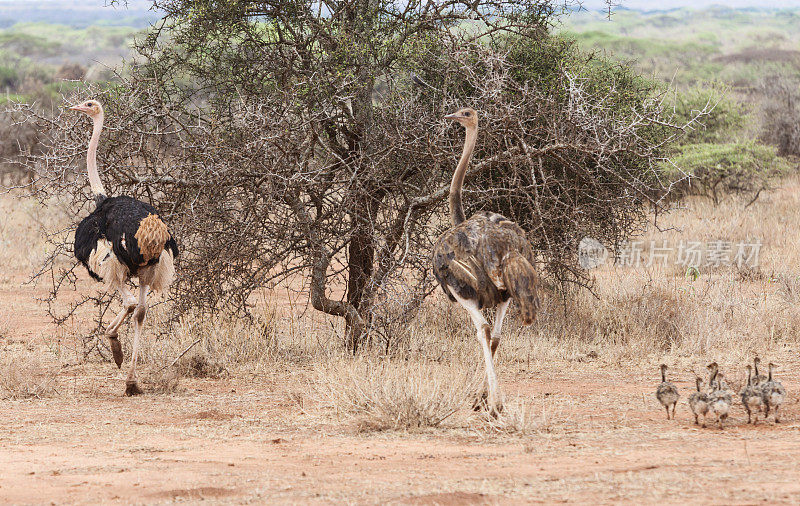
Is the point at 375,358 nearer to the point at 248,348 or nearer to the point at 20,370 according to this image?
the point at 248,348

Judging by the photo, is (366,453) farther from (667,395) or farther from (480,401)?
(667,395)

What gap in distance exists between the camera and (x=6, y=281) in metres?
15.9

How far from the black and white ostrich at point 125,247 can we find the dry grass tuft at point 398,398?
1.94 m

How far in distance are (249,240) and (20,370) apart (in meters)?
2.39

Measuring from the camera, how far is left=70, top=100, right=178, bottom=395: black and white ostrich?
818 cm

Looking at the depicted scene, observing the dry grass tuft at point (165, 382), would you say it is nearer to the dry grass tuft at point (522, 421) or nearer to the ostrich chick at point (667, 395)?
the dry grass tuft at point (522, 421)

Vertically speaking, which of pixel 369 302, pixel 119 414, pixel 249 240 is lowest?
pixel 119 414

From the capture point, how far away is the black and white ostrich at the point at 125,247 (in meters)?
8.18

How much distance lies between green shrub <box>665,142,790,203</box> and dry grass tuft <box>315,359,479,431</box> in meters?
13.3

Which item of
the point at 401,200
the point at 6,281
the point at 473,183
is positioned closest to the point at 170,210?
the point at 401,200

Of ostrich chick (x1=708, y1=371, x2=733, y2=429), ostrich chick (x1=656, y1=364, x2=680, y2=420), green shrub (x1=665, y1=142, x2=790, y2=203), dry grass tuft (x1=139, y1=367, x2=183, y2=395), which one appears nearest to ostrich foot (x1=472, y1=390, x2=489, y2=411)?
ostrich chick (x1=656, y1=364, x2=680, y2=420)

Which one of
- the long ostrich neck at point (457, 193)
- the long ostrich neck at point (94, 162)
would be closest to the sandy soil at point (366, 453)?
the long ostrich neck at point (457, 193)

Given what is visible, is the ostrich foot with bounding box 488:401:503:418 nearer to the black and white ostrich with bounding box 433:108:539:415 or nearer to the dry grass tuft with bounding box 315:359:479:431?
the black and white ostrich with bounding box 433:108:539:415

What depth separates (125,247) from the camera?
26.9ft
